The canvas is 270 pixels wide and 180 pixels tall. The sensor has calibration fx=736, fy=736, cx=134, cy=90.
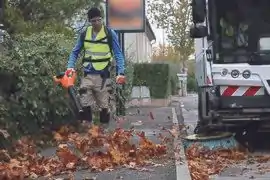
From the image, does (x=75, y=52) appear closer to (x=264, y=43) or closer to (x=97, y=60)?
(x=97, y=60)

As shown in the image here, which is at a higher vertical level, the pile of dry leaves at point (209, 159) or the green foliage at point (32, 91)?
the green foliage at point (32, 91)

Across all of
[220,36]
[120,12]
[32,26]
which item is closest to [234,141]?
[220,36]

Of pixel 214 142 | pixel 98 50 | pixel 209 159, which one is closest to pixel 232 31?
pixel 214 142

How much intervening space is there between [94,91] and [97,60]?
1.54ft

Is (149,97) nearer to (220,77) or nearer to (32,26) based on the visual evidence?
(32,26)

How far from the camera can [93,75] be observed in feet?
32.6

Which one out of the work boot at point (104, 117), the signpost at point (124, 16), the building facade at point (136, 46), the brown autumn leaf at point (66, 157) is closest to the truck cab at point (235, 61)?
the work boot at point (104, 117)

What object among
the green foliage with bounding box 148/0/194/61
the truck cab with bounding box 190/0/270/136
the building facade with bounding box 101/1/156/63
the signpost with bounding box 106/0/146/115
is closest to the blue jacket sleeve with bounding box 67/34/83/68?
the truck cab with bounding box 190/0/270/136

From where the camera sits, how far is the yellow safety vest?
32.2 feet

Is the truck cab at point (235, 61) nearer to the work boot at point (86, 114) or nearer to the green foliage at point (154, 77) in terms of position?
the work boot at point (86, 114)

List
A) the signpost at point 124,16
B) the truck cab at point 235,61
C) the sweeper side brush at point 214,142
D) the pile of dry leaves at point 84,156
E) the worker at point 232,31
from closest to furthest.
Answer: the pile of dry leaves at point 84,156 → the sweeper side brush at point 214,142 → the truck cab at point 235,61 → the worker at point 232,31 → the signpost at point 124,16

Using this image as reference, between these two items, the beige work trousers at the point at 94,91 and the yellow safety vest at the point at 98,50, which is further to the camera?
the beige work trousers at the point at 94,91

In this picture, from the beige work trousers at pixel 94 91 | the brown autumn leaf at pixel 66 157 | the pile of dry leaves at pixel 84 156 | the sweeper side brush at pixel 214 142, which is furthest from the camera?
the sweeper side brush at pixel 214 142

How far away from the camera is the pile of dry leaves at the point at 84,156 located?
7.86m
